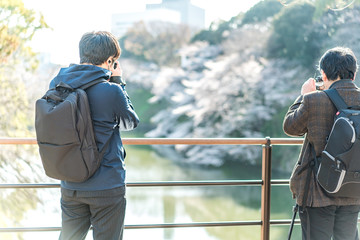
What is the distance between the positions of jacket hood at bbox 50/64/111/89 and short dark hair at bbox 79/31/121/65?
4cm

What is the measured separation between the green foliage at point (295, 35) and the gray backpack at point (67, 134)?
32.6ft

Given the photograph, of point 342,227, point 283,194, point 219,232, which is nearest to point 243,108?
point 283,194

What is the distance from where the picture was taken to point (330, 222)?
149 cm

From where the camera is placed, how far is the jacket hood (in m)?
1.32

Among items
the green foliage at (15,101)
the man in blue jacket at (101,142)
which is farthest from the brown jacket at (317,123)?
the green foliage at (15,101)

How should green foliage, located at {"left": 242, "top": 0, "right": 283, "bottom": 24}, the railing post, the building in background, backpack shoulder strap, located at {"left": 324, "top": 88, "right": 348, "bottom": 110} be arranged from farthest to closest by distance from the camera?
the building in background, green foliage, located at {"left": 242, "top": 0, "right": 283, "bottom": 24}, the railing post, backpack shoulder strap, located at {"left": 324, "top": 88, "right": 348, "bottom": 110}

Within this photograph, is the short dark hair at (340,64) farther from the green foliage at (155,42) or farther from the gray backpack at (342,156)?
the green foliage at (155,42)

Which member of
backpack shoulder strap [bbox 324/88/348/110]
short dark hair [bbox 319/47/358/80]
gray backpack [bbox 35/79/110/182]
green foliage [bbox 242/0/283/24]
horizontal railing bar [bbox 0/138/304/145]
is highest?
green foliage [bbox 242/0/283/24]

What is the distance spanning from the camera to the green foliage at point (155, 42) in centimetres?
1466

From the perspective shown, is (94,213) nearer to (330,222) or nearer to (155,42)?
(330,222)

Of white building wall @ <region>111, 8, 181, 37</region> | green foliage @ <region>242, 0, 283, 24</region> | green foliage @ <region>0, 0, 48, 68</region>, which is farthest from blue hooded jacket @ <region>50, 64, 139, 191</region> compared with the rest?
white building wall @ <region>111, 8, 181, 37</region>

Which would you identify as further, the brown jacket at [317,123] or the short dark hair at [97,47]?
the brown jacket at [317,123]

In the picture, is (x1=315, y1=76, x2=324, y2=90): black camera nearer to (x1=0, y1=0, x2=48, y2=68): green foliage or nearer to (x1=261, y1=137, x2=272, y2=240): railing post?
(x1=261, y1=137, x2=272, y2=240): railing post

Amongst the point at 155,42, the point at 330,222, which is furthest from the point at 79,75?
the point at 155,42
